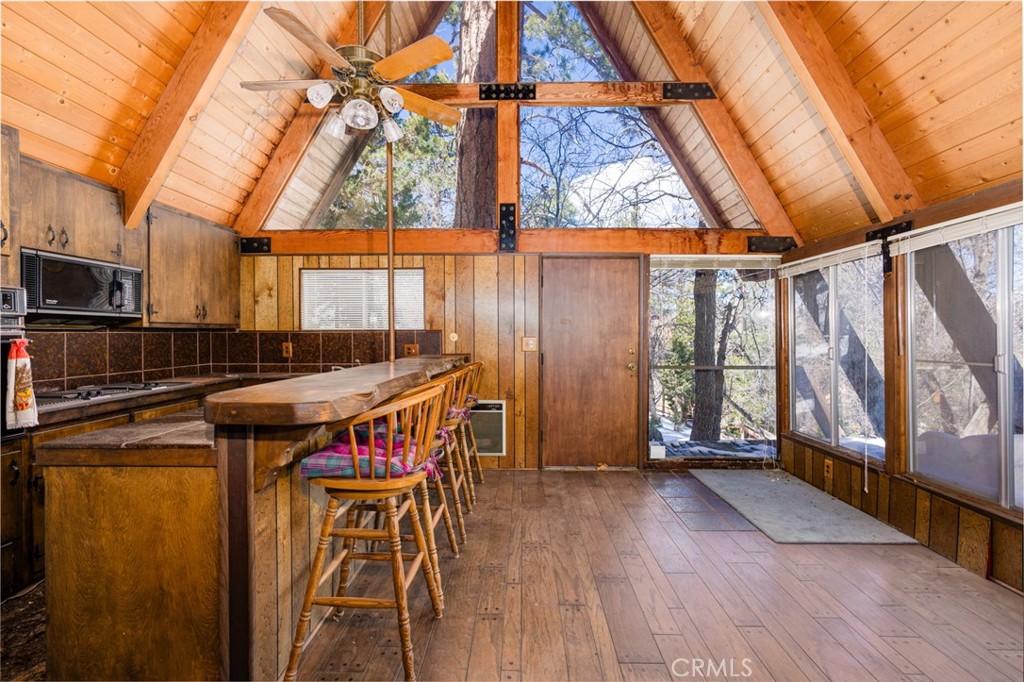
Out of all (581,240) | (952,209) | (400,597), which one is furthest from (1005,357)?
(400,597)

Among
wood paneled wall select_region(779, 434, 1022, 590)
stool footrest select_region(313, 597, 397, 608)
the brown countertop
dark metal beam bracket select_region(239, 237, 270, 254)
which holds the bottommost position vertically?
wood paneled wall select_region(779, 434, 1022, 590)

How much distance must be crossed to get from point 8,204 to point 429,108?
2.22 metres

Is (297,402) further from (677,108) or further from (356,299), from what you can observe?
(677,108)

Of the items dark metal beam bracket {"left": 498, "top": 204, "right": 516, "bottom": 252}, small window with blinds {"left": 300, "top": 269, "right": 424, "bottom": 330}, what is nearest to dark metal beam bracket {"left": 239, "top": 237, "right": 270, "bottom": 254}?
small window with blinds {"left": 300, "top": 269, "right": 424, "bottom": 330}

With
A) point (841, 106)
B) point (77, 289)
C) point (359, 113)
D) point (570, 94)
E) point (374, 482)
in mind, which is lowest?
point (374, 482)

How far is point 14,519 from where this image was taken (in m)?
2.36

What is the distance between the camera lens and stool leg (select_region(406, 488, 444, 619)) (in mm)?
1953

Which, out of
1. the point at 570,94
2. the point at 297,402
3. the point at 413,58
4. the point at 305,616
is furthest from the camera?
the point at 570,94

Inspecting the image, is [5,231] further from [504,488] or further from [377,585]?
[504,488]

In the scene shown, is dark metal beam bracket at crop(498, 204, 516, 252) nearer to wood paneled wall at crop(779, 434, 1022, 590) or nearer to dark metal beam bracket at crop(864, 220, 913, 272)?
dark metal beam bracket at crop(864, 220, 913, 272)

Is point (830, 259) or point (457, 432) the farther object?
point (830, 259)

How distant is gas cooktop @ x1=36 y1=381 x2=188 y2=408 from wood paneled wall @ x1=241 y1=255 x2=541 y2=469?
1.72 m

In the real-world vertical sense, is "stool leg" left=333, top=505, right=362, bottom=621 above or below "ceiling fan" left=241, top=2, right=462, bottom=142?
below

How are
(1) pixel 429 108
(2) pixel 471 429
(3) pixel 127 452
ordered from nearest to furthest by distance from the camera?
(3) pixel 127 452 < (1) pixel 429 108 < (2) pixel 471 429
